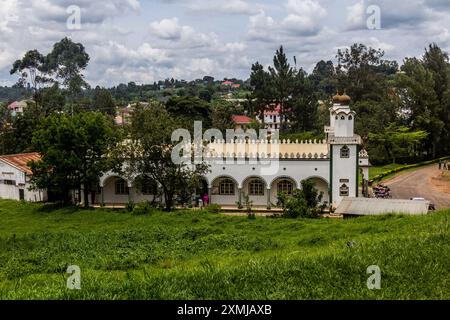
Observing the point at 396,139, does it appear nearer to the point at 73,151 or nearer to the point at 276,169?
the point at 276,169

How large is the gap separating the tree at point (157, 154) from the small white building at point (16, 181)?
7.03 m

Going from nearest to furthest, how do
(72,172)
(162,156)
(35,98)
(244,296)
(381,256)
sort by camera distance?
1. (244,296)
2. (381,256)
3. (162,156)
4. (72,172)
5. (35,98)

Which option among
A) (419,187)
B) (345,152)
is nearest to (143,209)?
(345,152)

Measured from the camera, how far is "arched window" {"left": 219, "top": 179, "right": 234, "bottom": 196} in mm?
27266

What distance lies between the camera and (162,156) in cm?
2397

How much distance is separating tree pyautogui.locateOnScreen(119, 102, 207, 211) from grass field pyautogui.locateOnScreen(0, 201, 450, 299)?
6.83ft

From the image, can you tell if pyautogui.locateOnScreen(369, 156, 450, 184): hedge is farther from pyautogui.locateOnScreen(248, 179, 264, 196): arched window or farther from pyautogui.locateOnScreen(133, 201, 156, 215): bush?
pyautogui.locateOnScreen(133, 201, 156, 215): bush

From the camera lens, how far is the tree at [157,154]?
23.8 metres

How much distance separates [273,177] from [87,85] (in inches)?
1189

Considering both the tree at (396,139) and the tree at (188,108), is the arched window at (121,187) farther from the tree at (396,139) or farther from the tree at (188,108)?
the tree at (396,139)

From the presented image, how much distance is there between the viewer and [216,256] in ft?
47.5

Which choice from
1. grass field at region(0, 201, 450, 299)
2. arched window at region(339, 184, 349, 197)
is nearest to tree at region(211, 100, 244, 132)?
arched window at region(339, 184, 349, 197)
